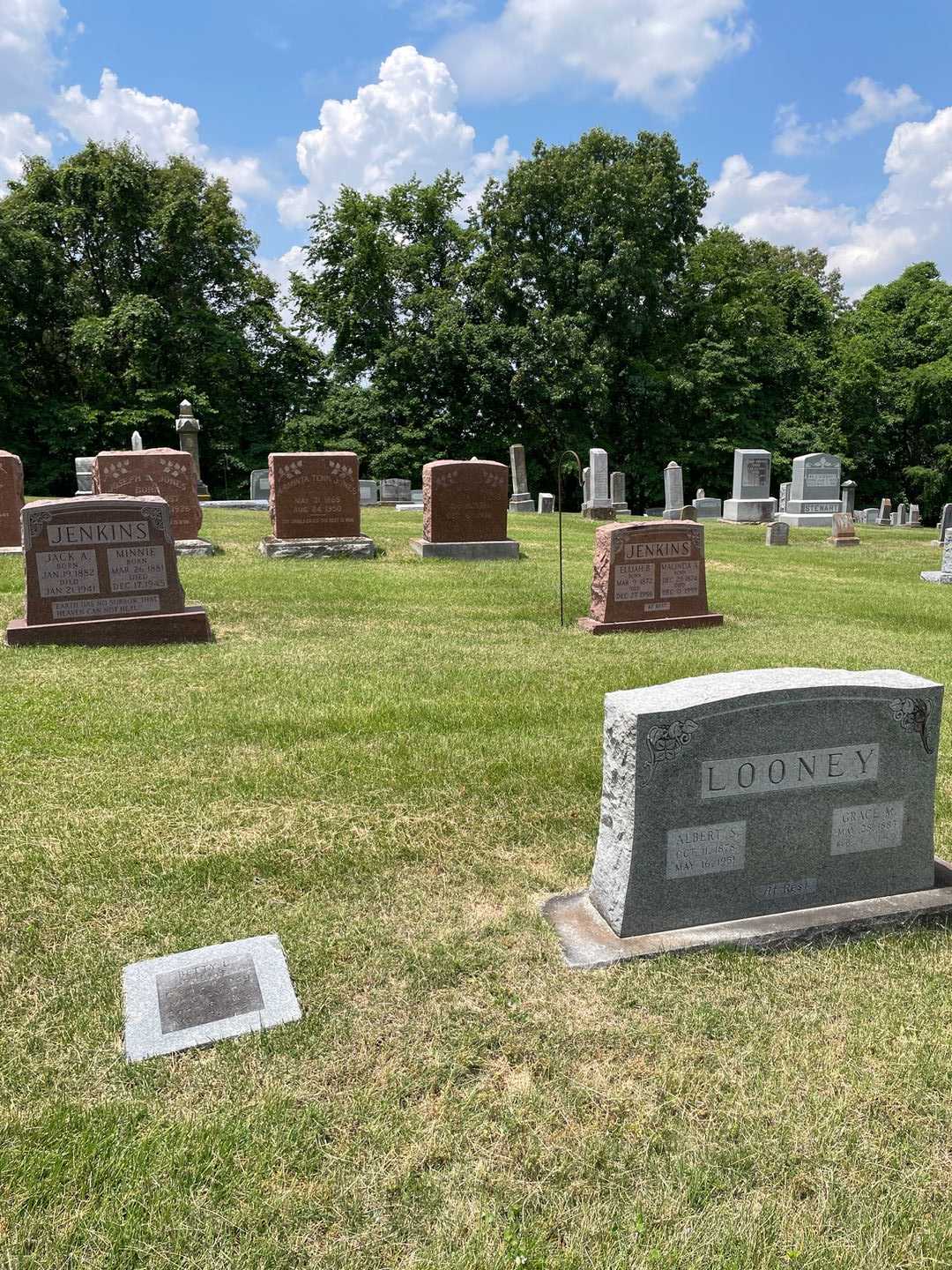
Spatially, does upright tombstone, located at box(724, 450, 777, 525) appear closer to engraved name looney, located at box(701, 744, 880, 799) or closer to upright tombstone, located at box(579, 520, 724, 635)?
upright tombstone, located at box(579, 520, 724, 635)

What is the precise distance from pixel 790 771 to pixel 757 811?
19 centimetres

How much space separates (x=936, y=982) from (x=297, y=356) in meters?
33.8

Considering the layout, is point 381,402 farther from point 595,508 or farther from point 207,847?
point 207,847

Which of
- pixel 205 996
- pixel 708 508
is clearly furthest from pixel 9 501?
pixel 708 508

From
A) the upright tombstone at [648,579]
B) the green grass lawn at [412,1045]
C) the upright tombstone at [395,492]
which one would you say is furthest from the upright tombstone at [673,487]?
the green grass lawn at [412,1045]

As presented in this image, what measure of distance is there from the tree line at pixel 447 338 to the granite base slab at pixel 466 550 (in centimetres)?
1704

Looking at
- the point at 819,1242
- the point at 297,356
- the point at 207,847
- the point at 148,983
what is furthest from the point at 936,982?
the point at 297,356

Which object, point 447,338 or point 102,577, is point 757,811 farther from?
point 447,338

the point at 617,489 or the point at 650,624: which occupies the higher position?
the point at 617,489

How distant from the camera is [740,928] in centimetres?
316

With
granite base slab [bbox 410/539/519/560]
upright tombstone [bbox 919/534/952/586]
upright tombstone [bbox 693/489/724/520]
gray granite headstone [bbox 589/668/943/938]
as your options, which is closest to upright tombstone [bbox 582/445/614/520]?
upright tombstone [bbox 693/489/724/520]

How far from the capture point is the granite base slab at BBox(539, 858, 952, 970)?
121 inches

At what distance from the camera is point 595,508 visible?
22.7 meters

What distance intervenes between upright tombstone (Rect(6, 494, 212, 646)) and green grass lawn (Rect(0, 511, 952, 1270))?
2.00 meters
